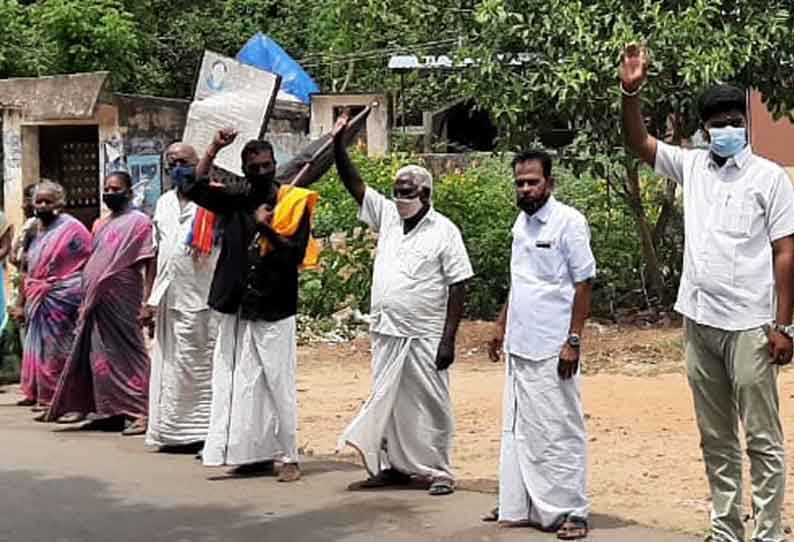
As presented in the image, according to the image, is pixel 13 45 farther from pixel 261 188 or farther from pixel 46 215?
pixel 261 188

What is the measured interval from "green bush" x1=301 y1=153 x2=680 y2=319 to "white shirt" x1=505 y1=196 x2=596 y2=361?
7977 millimetres

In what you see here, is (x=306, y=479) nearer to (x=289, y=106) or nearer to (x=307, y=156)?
(x=307, y=156)

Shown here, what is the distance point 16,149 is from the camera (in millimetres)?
20031

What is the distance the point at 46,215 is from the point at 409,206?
164 inches

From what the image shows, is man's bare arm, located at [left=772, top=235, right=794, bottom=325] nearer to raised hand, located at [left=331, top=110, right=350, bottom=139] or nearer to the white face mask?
the white face mask

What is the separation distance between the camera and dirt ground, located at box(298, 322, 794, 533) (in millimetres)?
6863

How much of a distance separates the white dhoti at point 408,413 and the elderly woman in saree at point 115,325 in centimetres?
269

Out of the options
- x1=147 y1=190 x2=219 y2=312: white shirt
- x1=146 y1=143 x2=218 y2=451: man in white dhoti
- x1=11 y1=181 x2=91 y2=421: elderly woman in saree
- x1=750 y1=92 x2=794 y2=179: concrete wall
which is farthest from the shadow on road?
x1=750 y1=92 x2=794 y2=179: concrete wall

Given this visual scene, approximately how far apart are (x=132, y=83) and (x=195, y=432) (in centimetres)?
2190

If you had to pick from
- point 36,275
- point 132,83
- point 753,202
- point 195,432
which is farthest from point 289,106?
point 753,202

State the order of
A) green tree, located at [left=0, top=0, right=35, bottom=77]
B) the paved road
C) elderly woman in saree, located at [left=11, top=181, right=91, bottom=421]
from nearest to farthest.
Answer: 1. the paved road
2. elderly woman in saree, located at [left=11, top=181, right=91, bottom=421]
3. green tree, located at [left=0, top=0, right=35, bottom=77]

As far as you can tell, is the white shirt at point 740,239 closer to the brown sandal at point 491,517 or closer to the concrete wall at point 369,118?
the brown sandal at point 491,517

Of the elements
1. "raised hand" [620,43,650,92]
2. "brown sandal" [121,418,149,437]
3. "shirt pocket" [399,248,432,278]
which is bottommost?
"brown sandal" [121,418,149,437]

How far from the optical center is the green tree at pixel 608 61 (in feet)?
39.2
